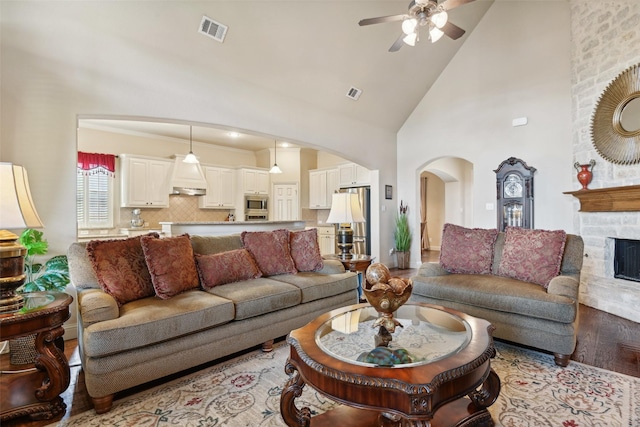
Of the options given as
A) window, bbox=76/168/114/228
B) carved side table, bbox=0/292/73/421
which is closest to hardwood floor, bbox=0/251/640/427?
carved side table, bbox=0/292/73/421

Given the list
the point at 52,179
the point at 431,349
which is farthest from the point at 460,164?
the point at 52,179

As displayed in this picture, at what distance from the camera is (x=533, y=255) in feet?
9.37

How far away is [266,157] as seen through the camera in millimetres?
8289

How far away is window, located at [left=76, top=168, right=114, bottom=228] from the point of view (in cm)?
574

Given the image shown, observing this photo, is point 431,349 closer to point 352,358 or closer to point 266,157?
point 352,358

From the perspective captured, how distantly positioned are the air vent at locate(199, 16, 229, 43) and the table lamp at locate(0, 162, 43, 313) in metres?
2.41

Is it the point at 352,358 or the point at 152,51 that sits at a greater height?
the point at 152,51

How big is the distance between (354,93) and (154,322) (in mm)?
4540

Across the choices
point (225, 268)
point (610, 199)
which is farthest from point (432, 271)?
point (610, 199)

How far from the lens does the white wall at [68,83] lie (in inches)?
107

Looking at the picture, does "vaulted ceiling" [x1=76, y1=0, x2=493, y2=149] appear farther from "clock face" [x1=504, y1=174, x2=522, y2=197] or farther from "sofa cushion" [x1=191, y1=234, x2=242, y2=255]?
"clock face" [x1=504, y1=174, x2=522, y2=197]

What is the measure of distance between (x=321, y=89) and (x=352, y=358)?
430 centimetres

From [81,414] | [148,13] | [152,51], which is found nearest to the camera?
[81,414]

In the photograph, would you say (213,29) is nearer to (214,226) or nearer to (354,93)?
(354,93)
